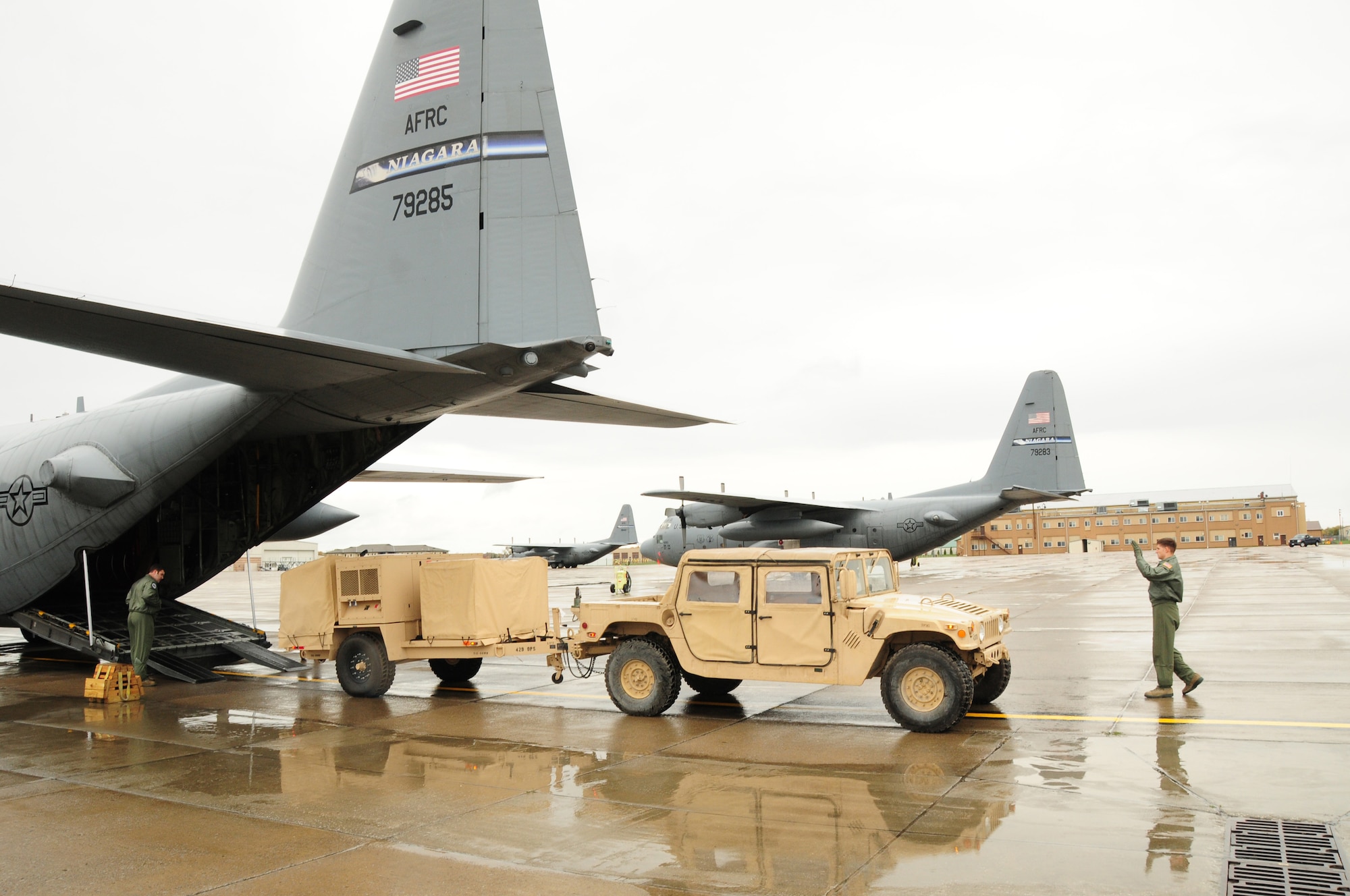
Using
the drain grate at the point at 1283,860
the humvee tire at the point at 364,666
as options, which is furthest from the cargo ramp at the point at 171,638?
the drain grate at the point at 1283,860

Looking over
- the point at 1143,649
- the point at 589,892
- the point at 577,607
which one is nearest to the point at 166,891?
the point at 589,892

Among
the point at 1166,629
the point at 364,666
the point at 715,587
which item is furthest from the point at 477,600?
the point at 1166,629

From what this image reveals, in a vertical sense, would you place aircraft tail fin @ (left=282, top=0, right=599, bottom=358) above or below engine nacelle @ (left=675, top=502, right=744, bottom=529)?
above

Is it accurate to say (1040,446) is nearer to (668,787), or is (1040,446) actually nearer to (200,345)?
(668,787)

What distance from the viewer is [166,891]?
16.8ft

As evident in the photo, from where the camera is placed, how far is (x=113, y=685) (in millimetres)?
12180

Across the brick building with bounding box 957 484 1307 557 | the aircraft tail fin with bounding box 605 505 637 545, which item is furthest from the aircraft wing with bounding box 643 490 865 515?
the brick building with bounding box 957 484 1307 557

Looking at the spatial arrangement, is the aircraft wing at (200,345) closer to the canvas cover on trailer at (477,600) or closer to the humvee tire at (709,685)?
the canvas cover on trailer at (477,600)

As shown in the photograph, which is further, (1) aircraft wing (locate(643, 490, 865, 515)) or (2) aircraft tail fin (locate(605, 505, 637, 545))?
(2) aircraft tail fin (locate(605, 505, 637, 545))

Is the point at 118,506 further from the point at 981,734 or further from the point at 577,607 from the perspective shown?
the point at 981,734

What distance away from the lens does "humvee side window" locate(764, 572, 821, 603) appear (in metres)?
9.39

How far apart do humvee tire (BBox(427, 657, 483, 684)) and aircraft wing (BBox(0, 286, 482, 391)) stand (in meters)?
4.67

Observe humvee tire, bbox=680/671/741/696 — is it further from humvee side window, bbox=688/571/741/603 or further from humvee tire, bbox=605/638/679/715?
humvee side window, bbox=688/571/741/603

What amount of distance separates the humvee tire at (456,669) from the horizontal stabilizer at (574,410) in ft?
11.9
